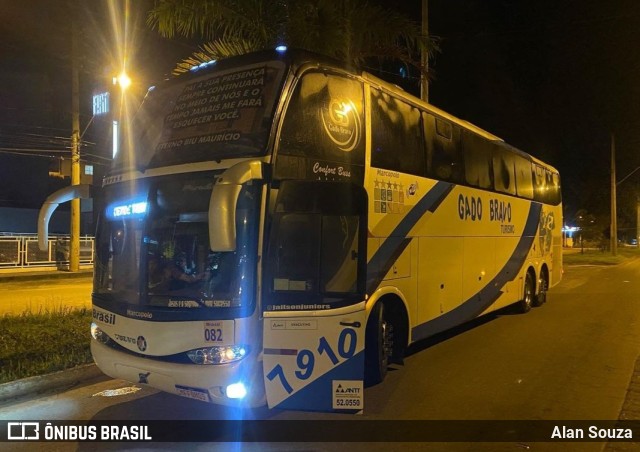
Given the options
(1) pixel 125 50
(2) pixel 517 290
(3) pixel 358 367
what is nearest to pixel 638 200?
(2) pixel 517 290

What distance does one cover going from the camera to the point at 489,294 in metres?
9.80

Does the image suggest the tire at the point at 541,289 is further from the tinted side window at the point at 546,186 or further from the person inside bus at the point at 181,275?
the person inside bus at the point at 181,275

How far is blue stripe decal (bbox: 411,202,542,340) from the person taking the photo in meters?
7.53

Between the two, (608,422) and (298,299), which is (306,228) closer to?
(298,299)

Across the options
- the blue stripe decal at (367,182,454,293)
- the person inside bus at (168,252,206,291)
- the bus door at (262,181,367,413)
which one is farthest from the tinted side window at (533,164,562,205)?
the person inside bus at (168,252,206,291)

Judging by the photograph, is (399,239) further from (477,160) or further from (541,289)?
(541,289)

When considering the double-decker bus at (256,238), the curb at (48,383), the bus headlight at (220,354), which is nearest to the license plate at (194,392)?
the double-decker bus at (256,238)

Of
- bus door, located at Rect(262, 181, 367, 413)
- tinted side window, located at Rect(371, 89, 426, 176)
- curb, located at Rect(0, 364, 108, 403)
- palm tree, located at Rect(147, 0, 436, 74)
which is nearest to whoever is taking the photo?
bus door, located at Rect(262, 181, 367, 413)

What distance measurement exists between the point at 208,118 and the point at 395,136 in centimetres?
252

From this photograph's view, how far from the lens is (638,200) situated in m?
48.8

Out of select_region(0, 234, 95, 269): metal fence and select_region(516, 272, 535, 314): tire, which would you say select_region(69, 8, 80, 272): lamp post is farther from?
select_region(516, 272, 535, 314): tire

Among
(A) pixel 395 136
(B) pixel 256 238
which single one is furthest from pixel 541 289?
(B) pixel 256 238

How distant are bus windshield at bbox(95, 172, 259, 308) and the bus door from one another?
281 millimetres

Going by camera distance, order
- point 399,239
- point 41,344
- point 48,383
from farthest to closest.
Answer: point 41,344, point 399,239, point 48,383
